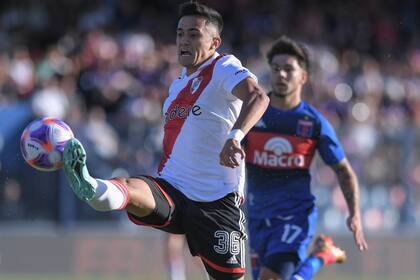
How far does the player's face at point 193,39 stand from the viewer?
23.8 feet

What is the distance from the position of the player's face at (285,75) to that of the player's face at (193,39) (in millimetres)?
1646

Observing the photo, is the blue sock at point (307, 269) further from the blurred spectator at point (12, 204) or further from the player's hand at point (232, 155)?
the blurred spectator at point (12, 204)

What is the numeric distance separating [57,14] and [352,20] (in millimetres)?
5547

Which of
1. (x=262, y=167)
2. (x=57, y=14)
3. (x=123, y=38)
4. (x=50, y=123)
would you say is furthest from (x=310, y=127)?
(x=57, y=14)

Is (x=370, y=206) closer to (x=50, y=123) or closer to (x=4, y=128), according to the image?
(x=4, y=128)

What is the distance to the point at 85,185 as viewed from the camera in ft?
20.8

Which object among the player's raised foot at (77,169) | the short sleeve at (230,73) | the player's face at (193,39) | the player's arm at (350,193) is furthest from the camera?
the player's arm at (350,193)

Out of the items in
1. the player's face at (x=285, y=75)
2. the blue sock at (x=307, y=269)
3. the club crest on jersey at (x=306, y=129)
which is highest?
the player's face at (x=285, y=75)

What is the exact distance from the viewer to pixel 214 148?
7.25 meters

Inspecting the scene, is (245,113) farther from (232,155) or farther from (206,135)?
(206,135)

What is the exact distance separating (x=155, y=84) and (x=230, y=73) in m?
9.11

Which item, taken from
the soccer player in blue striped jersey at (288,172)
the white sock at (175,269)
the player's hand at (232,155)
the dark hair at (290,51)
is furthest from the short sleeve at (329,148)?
the white sock at (175,269)

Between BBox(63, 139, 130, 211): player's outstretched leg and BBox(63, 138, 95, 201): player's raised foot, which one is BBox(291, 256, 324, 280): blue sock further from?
BBox(63, 138, 95, 201): player's raised foot

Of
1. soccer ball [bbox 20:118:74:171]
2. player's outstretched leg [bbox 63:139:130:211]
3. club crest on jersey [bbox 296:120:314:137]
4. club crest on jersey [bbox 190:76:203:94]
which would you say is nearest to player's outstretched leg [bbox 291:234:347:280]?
club crest on jersey [bbox 296:120:314:137]
